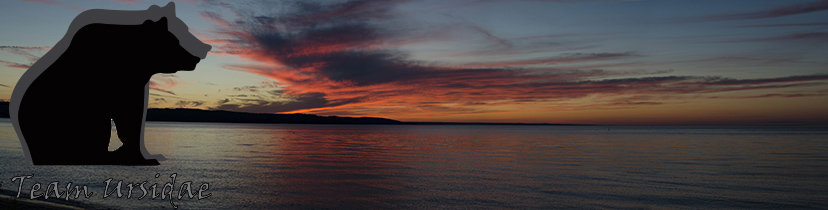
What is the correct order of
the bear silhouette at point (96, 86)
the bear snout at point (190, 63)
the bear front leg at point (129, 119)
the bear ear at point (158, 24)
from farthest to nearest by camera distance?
1. the bear snout at point (190, 63)
2. the bear ear at point (158, 24)
3. the bear front leg at point (129, 119)
4. the bear silhouette at point (96, 86)

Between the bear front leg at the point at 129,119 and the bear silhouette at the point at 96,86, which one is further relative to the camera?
the bear front leg at the point at 129,119

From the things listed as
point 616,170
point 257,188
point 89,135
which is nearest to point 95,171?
point 257,188

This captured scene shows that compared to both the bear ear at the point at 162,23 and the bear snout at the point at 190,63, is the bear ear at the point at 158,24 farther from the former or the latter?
the bear snout at the point at 190,63

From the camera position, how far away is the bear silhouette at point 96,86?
363 inches

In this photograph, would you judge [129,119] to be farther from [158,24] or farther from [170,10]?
[170,10]

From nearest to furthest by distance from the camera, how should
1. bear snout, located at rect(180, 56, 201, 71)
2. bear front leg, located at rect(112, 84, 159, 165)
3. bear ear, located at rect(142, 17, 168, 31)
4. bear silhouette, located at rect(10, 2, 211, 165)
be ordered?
bear silhouette, located at rect(10, 2, 211, 165) → bear front leg, located at rect(112, 84, 159, 165) → bear ear, located at rect(142, 17, 168, 31) → bear snout, located at rect(180, 56, 201, 71)

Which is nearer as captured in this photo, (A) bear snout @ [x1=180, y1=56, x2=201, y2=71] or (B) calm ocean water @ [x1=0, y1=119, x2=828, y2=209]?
(A) bear snout @ [x1=180, y1=56, x2=201, y2=71]

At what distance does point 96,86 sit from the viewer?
943 cm

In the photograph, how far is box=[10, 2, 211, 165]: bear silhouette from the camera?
9219 millimetres

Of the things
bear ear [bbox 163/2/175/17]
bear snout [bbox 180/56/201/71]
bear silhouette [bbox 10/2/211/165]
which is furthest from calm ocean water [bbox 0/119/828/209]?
bear ear [bbox 163/2/175/17]

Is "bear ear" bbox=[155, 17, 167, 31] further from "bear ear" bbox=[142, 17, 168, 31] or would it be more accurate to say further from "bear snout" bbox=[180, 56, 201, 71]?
"bear snout" bbox=[180, 56, 201, 71]

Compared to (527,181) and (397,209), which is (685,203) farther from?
(397,209)

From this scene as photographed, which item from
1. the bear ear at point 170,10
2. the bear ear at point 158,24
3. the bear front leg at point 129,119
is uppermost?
the bear ear at point 170,10

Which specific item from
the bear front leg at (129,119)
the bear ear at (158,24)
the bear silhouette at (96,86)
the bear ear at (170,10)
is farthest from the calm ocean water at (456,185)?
the bear ear at (170,10)
